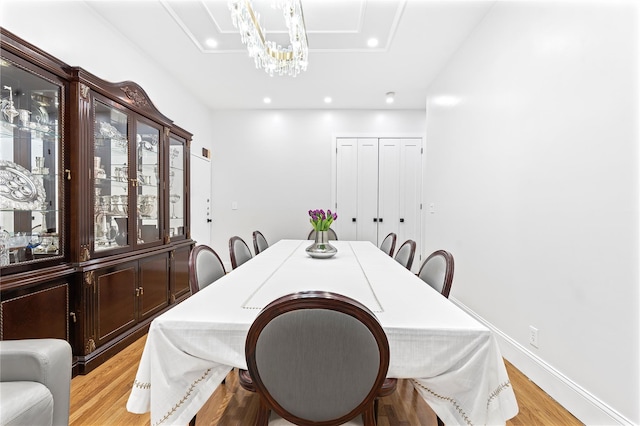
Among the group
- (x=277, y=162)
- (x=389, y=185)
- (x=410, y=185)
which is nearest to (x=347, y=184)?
→ (x=389, y=185)

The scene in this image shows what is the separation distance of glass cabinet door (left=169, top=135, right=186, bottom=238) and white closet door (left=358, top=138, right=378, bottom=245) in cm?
259

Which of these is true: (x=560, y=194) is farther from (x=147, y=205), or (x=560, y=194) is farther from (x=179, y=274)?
(x=179, y=274)

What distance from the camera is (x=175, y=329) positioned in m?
1.04

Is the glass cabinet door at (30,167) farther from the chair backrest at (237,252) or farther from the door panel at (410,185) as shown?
the door panel at (410,185)

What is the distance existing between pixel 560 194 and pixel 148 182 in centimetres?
323

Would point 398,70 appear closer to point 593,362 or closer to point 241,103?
point 241,103

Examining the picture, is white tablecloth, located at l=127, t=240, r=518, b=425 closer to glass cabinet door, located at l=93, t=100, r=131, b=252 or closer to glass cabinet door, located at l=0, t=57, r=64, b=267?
glass cabinet door, located at l=0, t=57, r=64, b=267

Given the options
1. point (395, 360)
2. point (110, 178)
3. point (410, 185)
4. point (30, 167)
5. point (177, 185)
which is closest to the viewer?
point (395, 360)

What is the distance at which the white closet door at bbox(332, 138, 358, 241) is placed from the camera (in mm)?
4770

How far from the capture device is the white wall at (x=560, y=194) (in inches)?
54.3

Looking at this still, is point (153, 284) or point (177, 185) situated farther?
point (177, 185)

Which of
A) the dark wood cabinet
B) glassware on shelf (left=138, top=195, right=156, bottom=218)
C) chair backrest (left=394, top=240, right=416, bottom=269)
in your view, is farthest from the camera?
the dark wood cabinet

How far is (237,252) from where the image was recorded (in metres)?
2.33

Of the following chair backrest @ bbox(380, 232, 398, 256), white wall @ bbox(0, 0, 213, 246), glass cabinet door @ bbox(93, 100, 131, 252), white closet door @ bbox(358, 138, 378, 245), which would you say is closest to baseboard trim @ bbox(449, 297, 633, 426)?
chair backrest @ bbox(380, 232, 398, 256)
